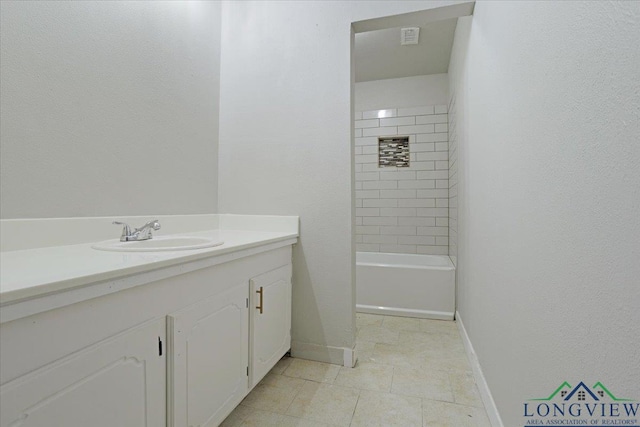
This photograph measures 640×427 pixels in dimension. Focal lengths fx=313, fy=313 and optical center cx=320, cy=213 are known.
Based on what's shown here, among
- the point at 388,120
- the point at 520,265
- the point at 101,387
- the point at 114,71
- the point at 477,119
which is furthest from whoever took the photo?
the point at 388,120

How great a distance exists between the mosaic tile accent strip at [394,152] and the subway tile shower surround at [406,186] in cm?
5

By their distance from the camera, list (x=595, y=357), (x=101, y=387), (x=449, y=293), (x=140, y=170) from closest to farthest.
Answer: (x=595, y=357) < (x=101, y=387) < (x=140, y=170) < (x=449, y=293)

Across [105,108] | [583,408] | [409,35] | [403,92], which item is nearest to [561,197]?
[583,408]

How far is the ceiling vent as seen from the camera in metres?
2.80

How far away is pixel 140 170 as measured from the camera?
1.66 meters

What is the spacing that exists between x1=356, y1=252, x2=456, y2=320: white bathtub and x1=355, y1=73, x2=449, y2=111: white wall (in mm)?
1994

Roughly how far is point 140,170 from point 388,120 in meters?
3.01

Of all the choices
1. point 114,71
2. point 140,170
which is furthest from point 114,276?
point 114,71

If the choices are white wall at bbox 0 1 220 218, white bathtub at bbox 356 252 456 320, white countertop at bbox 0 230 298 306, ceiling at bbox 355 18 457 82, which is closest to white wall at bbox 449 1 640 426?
white countertop at bbox 0 230 298 306

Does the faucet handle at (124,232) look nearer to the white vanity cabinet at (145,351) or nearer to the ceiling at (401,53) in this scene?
the white vanity cabinet at (145,351)

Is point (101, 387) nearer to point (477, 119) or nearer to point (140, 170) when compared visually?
point (140, 170)

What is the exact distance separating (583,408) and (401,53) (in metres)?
3.32

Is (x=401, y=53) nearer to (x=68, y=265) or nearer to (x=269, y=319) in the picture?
(x=269, y=319)

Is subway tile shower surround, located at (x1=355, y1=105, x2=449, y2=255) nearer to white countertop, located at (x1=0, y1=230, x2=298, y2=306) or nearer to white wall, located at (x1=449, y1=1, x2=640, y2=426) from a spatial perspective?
white wall, located at (x1=449, y1=1, x2=640, y2=426)
